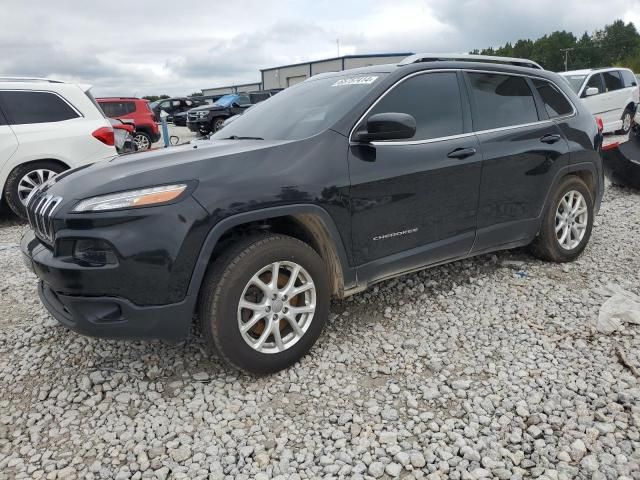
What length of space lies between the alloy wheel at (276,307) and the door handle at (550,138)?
2.40m

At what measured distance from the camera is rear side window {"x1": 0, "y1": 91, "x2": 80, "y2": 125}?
647 cm

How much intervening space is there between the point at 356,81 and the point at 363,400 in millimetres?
2095

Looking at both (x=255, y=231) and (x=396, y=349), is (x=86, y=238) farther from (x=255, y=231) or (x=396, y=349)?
(x=396, y=349)

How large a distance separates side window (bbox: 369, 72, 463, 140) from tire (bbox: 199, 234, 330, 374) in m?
1.16

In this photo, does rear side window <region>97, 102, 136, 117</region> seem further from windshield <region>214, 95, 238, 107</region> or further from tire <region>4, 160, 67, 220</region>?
tire <region>4, 160, 67, 220</region>

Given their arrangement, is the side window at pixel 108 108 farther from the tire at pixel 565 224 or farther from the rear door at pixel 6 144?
the tire at pixel 565 224

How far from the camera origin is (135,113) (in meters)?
15.2

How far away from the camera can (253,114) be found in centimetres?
382

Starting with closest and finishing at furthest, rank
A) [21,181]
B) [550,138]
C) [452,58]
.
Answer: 1. [452,58]
2. [550,138]
3. [21,181]

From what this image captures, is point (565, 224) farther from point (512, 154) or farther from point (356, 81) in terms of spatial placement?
point (356, 81)

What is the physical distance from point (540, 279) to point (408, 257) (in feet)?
4.85

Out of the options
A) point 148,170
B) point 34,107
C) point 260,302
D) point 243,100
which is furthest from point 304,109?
point 243,100

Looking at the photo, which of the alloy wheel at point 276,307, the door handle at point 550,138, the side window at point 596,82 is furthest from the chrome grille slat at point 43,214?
the side window at point 596,82

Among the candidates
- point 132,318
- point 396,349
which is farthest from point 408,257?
point 132,318
